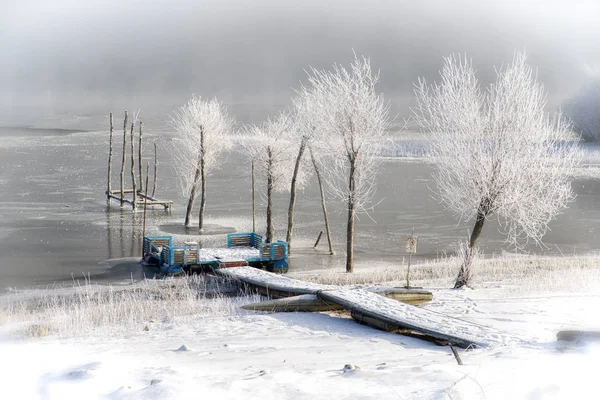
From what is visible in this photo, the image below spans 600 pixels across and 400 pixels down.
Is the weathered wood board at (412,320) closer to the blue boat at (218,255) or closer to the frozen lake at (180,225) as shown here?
the blue boat at (218,255)

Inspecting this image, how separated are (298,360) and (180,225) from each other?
26107 millimetres

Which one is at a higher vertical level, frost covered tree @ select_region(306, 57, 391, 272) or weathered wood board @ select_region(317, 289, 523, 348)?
frost covered tree @ select_region(306, 57, 391, 272)

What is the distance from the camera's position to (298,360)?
10.2 metres

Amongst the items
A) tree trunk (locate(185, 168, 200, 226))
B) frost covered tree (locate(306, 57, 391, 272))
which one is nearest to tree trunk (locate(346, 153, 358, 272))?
frost covered tree (locate(306, 57, 391, 272))

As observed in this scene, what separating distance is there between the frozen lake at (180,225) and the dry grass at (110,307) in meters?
2.37

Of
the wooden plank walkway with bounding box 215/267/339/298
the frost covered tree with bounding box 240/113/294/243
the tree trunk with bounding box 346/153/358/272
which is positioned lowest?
the wooden plank walkway with bounding box 215/267/339/298

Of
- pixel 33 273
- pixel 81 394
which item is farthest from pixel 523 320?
pixel 33 273

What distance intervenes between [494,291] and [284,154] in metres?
16.9

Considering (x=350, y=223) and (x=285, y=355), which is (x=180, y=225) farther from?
(x=285, y=355)

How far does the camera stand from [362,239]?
31.4 metres

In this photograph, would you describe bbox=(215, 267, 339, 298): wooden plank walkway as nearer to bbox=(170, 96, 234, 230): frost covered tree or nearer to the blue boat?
the blue boat

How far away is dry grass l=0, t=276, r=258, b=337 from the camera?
13.8 metres

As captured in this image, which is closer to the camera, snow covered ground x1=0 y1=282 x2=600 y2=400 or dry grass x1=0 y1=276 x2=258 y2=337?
snow covered ground x1=0 y1=282 x2=600 y2=400

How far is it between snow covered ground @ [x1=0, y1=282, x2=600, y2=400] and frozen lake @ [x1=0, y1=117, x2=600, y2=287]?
10905mm
